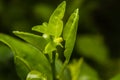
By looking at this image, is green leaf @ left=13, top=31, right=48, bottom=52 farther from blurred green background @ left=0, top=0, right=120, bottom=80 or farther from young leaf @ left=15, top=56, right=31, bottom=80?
blurred green background @ left=0, top=0, right=120, bottom=80

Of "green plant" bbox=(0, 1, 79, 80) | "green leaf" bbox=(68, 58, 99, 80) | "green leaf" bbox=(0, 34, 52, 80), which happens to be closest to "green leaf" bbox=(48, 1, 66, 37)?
"green plant" bbox=(0, 1, 79, 80)

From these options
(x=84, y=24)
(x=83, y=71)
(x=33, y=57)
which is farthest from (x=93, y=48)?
(x=33, y=57)

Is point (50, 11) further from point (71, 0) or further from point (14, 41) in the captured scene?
point (14, 41)

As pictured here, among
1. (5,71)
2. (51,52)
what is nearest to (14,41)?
(51,52)

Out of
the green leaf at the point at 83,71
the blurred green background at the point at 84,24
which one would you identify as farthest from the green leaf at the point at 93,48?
the green leaf at the point at 83,71

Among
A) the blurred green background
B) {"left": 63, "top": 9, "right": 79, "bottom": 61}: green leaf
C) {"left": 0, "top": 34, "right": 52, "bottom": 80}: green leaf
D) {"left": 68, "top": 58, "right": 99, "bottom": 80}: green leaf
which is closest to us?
{"left": 63, "top": 9, "right": 79, "bottom": 61}: green leaf

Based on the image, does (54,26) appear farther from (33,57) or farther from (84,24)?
(84,24)
